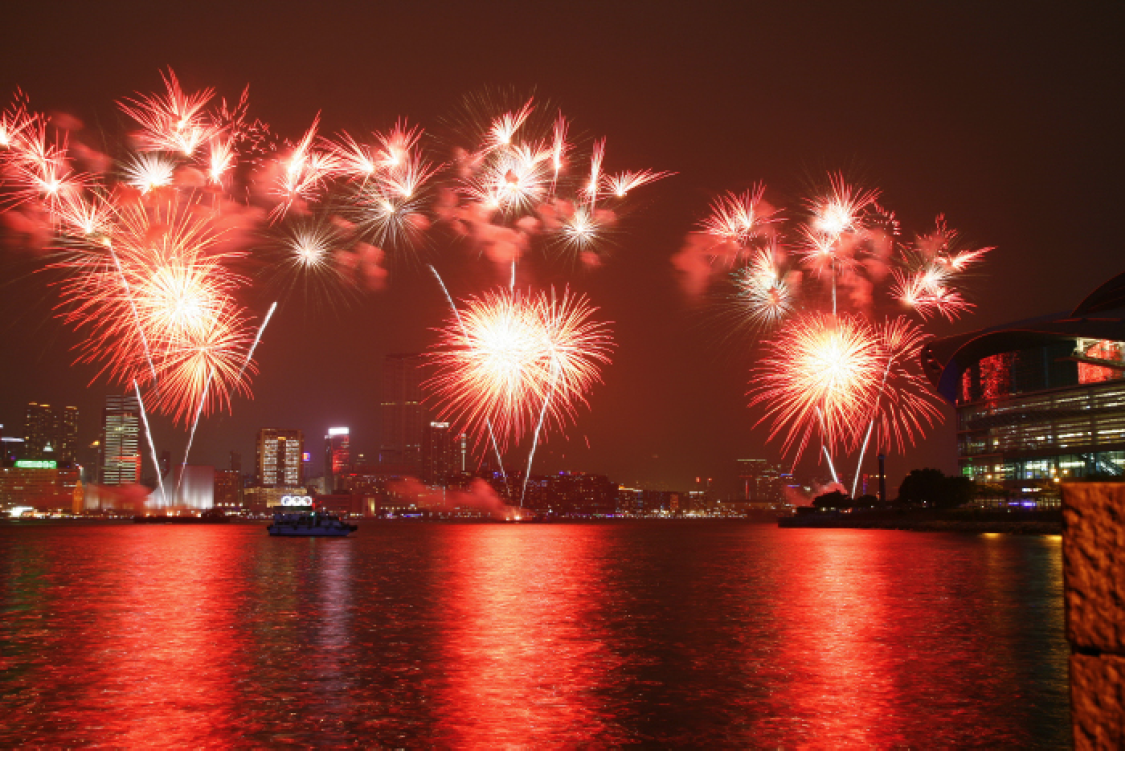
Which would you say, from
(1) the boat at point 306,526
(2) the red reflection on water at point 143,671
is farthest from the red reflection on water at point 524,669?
(1) the boat at point 306,526

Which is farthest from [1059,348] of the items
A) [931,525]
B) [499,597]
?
[499,597]

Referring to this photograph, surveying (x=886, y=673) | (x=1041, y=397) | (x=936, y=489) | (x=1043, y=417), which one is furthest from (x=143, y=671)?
(x=1041, y=397)

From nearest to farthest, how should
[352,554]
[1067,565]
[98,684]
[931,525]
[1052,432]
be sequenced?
[1067,565]
[98,684]
[352,554]
[931,525]
[1052,432]

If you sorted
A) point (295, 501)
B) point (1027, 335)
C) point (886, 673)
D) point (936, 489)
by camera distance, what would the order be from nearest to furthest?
1. point (886, 673)
2. point (936, 489)
3. point (1027, 335)
4. point (295, 501)

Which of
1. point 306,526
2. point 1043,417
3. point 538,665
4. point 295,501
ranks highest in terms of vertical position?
point 1043,417

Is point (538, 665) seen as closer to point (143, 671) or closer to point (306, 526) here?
point (143, 671)

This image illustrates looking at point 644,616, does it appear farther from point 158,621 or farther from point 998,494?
point 998,494
